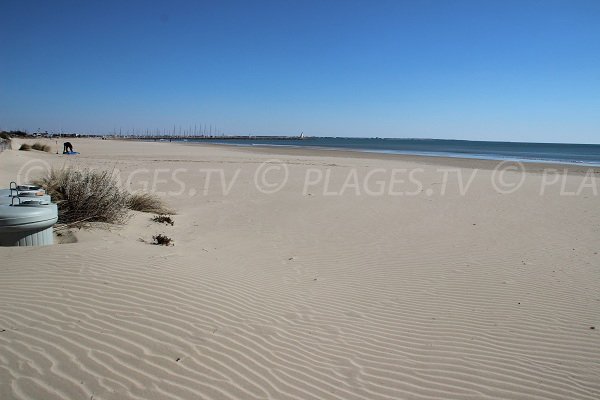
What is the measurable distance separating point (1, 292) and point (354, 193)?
11.0 meters

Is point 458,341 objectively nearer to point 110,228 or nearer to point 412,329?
point 412,329

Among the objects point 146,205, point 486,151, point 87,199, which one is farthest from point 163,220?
point 486,151

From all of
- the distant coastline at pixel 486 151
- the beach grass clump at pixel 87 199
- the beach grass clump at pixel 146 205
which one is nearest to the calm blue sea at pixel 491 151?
the distant coastline at pixel 486 151

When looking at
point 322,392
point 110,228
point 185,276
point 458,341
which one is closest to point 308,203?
point 110,228

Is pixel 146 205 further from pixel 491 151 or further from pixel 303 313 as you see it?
pixel 491 151

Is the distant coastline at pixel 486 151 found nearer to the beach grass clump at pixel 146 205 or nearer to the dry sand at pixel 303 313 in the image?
the dry sand at pixel 303 313

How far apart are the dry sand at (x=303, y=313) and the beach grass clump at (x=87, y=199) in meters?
0.47

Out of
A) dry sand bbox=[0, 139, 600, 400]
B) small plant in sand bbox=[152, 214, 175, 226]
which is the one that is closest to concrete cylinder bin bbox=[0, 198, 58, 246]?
dry sand bbox=[0, 139, 600, 400]

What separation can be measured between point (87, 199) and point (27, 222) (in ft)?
6.51

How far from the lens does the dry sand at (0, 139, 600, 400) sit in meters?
3.07

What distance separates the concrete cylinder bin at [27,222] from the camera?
5.47 metres

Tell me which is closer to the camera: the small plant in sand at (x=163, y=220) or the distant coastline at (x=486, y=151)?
the small plant in sand at (x=163, y=220)

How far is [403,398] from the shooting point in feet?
10.1

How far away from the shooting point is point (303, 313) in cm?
445
